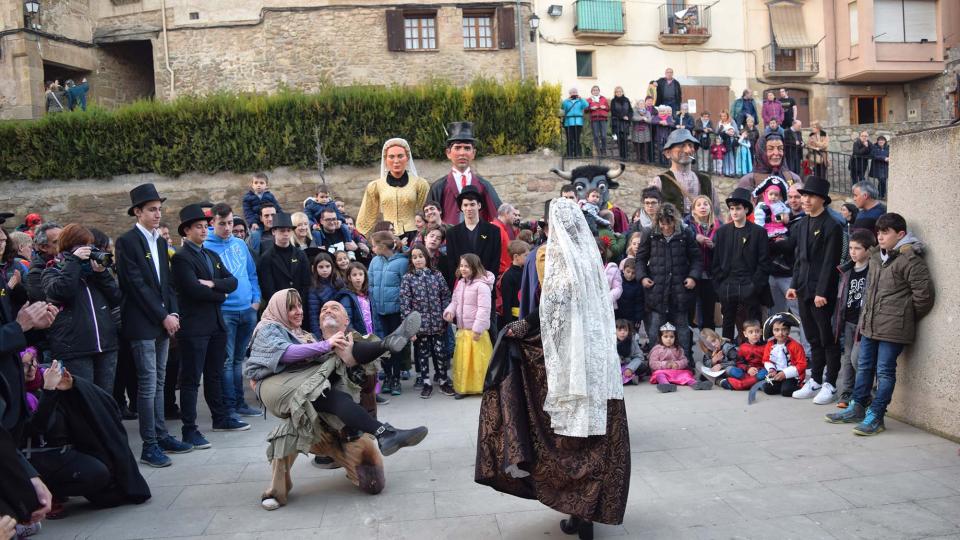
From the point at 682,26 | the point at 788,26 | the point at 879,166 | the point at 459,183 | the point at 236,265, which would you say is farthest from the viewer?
the point at 788,26

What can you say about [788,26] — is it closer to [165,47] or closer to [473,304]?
[165,47]

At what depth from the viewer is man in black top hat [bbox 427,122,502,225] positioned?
990 centimetres

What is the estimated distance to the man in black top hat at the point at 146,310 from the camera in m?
Result: 6.18

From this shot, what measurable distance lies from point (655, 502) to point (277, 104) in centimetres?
1585

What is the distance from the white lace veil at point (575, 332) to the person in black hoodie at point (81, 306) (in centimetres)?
347

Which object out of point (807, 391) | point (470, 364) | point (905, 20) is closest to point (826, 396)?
point (807, 391)

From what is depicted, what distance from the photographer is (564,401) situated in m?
4.40

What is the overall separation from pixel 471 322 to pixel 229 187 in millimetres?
12710

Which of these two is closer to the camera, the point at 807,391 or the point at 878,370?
the point at 878,370

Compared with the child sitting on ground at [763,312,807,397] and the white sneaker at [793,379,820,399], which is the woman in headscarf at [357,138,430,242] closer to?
the child sitting on ground at [763,312,807,397]

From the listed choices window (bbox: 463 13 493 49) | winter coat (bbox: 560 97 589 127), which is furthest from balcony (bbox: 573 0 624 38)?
winter coat (bbox: 560 97 589 127)

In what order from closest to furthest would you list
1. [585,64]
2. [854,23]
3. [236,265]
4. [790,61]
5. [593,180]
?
[236,265]
[593,180]
[585,64]
[854,23]
[790,61]

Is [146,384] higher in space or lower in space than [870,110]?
lower

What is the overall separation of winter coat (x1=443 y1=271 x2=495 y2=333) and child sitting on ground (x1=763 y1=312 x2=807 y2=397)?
286cm
